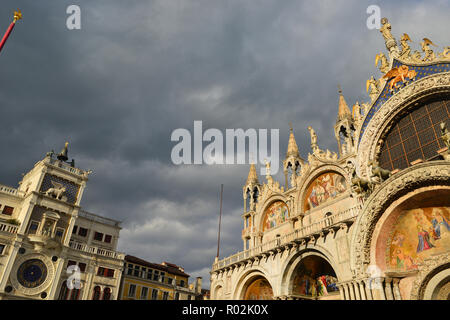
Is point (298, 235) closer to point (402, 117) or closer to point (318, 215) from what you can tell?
point (318, 215)

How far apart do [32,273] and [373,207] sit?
96.8 ft

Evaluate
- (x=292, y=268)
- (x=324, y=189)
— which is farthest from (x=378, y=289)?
(x=324, y=189)

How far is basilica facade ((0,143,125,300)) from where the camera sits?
91.1 ft

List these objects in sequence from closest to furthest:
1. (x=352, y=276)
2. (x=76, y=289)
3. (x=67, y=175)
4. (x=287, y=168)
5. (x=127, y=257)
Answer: (x=352, y=276) < (x=287, y=168) < (x=76, y=289) < (x=67, y=175) < (x=127, y=257)

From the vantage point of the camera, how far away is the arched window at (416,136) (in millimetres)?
17750

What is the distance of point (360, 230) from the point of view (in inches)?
659

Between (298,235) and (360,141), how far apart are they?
7.79m

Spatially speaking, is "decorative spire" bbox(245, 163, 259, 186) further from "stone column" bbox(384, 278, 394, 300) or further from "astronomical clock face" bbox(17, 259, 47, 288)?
"astronomical clock face" bbox(17, 259, 47, 288)

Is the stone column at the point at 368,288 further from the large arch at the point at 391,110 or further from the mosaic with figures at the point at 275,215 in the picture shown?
the mosaic with figures at the point at 275,215

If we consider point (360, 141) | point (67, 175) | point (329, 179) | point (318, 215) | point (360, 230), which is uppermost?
point (67, 175)

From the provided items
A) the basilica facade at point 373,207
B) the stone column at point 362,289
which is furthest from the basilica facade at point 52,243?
the stone column at point 362,289

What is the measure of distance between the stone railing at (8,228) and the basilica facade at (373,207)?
19424 millimetres

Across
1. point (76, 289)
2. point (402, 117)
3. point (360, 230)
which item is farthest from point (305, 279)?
point (76, 289)

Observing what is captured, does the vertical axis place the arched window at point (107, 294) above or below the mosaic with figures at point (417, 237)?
below
